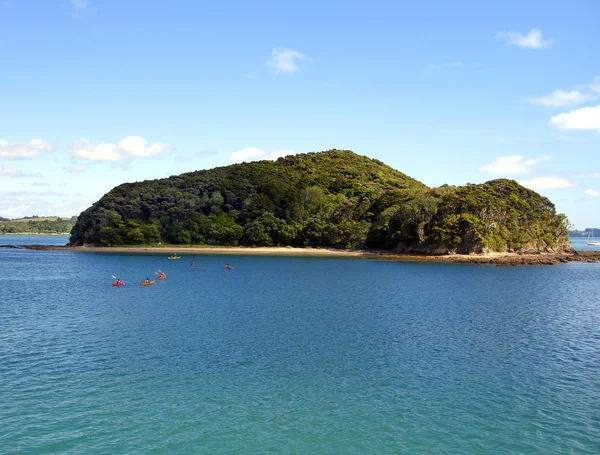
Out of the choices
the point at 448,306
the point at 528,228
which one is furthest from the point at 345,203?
the point at 448,306

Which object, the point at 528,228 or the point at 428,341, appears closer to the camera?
the point at 428,341

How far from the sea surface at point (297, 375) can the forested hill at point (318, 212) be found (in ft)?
222

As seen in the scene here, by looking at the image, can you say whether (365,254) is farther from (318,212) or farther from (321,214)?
(318,212)

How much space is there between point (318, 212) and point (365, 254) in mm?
27612

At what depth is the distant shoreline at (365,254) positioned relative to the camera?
358 feet

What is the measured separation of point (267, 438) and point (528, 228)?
12364 centimetres

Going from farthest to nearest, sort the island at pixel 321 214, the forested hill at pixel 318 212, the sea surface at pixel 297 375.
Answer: the forested hill at pixel 318 212
the island at pixel 321 214
the sea surface at pixel 297 375

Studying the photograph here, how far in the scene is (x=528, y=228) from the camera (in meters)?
126

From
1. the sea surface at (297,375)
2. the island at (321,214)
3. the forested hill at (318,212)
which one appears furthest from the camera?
the forested hill at (318,212)

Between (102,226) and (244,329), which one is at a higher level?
(102,226)

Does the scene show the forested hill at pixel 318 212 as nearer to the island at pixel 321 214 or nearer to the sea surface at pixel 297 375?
the island at pixel 321 214

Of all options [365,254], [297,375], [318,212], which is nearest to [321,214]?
[318,212]

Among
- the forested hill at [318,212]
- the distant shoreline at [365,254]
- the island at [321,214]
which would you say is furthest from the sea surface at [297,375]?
the island at [321,214]

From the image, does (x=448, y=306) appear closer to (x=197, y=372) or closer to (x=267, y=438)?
(x=197, y=372)
